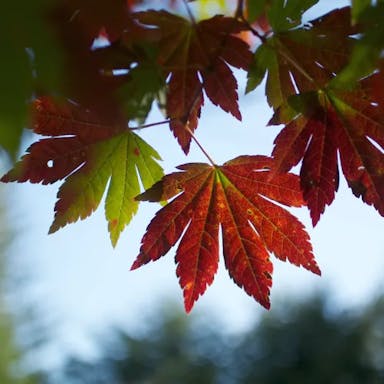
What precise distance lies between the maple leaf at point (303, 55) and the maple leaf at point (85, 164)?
164 millimetres

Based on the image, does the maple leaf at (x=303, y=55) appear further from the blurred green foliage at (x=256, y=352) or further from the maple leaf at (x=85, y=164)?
the blurred green foliage at (x=256, y=352)

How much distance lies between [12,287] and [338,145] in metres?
17.7

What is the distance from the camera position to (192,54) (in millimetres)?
710

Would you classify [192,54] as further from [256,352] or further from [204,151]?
[256,352]

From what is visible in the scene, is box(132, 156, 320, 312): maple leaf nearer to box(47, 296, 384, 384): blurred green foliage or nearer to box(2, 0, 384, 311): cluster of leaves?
box(2, 0, 384, 311): cluster of leaves

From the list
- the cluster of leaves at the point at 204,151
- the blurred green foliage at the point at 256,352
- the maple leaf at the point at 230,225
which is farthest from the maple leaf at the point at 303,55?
the blurred green foliage at the point at 256,352

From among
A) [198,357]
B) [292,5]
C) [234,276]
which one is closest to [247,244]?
[234,276]

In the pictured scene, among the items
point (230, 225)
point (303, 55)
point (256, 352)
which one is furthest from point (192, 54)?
point (256, 352)

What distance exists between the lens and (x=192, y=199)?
0.87 meters

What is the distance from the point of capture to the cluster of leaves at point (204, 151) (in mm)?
702

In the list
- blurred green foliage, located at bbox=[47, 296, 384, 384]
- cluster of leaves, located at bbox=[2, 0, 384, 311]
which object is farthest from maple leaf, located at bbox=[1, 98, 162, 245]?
blurred green foliage, located at bbox=[47, 296, 384, 384]

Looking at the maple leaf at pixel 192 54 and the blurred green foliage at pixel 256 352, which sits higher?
the blurred green foliage at pixel 256 352

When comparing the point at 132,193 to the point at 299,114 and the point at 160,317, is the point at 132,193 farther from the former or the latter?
the point at 160,317

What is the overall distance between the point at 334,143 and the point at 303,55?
10 centimetres
